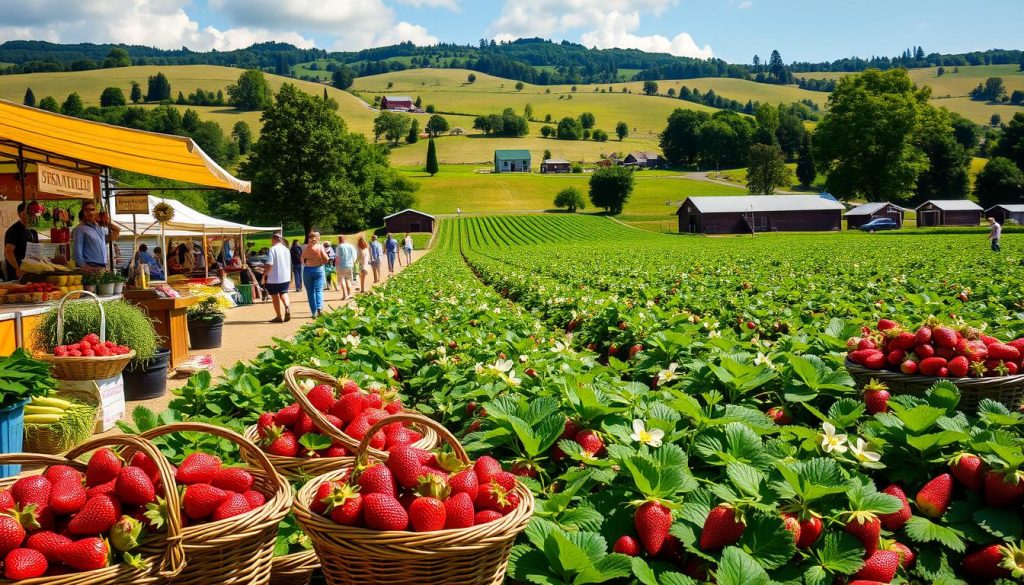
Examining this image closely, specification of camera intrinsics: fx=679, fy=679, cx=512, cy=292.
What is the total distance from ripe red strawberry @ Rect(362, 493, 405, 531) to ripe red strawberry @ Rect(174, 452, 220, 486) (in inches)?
25.9

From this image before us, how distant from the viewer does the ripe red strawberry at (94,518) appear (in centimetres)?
203

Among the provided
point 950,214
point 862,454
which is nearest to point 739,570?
point 862,454

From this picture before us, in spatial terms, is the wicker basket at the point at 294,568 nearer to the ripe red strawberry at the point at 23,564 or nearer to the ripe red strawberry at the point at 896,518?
the ripe red strawberry at the point at 23,564

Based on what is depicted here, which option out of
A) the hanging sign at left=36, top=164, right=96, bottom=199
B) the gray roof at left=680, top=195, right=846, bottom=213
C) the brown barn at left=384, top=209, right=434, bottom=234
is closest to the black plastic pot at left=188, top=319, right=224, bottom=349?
the hanging sign at left=36, top=164, right=96, bottom=199

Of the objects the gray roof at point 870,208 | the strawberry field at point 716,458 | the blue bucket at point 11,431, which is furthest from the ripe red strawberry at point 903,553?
the gray roof at point 870,208

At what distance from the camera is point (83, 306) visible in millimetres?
6797

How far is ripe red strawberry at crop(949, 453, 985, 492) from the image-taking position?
2.43 meters

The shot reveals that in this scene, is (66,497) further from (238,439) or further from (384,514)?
(384,514)

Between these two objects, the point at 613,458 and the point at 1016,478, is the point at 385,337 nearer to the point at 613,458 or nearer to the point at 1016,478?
the point at 613,458

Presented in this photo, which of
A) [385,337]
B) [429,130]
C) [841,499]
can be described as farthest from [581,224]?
[429,130]

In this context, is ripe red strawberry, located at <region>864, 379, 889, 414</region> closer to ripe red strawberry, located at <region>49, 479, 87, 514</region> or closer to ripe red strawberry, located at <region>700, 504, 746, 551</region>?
ripe red strawberry, located at <region>700, 504, 746, 551</region>

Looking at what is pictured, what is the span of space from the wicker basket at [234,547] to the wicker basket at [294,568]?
203 mm

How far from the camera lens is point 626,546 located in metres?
2.13

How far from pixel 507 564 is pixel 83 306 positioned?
6290 millimetres
